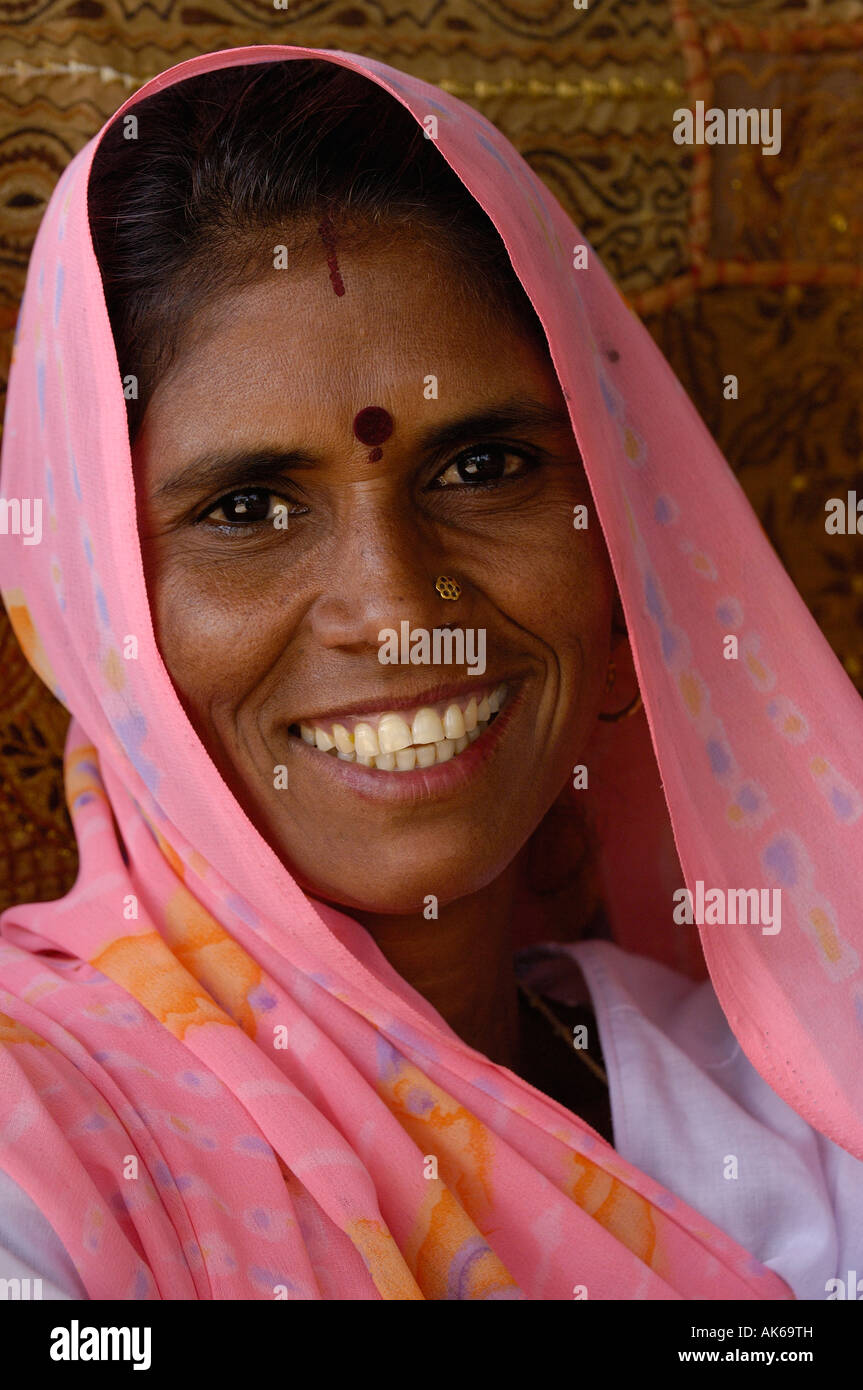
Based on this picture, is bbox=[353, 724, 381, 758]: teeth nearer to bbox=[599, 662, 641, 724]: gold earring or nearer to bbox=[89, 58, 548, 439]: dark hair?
bbox=[89, 58, 548, 439]: dark hair

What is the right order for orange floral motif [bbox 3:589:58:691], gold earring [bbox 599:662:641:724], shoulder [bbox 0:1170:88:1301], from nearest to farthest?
shoulder [bbox 0:1170:88:1301], orange floral motif [bbox 3:589:58:691], gold earring [bbox 599:662:641:724]

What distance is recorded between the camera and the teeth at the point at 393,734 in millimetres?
1414

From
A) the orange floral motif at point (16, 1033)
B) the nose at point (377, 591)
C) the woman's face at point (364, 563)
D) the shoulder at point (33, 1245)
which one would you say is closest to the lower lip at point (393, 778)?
the woman's face at point (364, 563)

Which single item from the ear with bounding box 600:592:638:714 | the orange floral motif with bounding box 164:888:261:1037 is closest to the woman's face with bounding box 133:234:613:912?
the orange floral motif with bounding box 164:888:261:1037

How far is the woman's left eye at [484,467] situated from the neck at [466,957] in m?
0.48

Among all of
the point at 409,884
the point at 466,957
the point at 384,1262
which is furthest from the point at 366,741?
the point at 384,1262

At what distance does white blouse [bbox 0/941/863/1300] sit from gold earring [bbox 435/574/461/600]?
0.68 m

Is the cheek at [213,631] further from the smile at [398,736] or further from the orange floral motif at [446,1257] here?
the orange floral motif at [446,1257]

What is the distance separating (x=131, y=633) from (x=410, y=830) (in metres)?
0.35

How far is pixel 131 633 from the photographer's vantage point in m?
1.42

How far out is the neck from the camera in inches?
63.5

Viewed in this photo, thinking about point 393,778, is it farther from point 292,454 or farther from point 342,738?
point 292,454

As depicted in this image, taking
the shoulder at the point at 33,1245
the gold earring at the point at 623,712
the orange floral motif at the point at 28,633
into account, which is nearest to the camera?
the shoulder at the point at 33,1245
